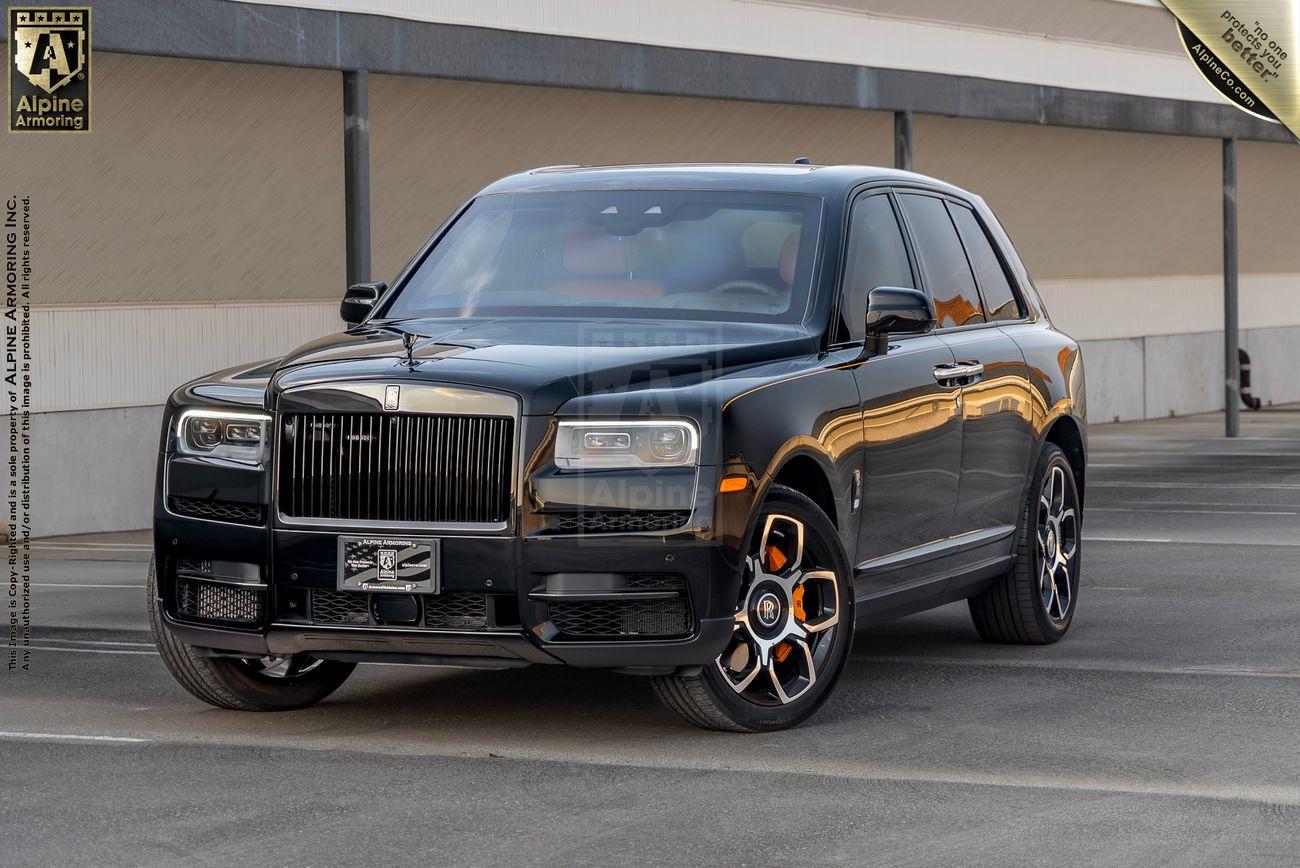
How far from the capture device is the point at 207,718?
785cm

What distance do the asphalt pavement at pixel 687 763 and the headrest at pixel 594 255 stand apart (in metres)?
1.54

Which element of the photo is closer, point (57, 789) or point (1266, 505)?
point (57, 789)

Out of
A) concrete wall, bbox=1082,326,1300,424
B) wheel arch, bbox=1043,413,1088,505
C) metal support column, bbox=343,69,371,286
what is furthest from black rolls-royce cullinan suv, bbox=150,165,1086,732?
concrete wall, bbox=1082,326,1300,424

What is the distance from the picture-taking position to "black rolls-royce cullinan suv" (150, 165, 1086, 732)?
6.96 metres

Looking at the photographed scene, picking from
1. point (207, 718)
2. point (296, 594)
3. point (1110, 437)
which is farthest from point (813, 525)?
point (1110, 437)

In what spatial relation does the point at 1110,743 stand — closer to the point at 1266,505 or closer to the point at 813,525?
the point at 813,525

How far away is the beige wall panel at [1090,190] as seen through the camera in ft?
84.8

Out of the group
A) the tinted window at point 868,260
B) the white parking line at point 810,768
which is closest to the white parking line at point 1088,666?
the tinted window at point 868,260

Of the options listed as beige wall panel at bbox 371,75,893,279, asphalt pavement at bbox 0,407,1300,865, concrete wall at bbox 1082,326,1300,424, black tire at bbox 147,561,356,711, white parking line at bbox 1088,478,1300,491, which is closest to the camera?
asphalt pavement at bbox 0,407,1300,865

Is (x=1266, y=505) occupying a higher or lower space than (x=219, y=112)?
lower

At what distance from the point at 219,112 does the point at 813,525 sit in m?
10.1

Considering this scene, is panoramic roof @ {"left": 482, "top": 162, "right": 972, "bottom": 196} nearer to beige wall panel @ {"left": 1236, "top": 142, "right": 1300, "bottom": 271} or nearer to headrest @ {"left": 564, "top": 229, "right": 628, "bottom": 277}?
headrest @ {"left": 564, "top": 229, "right": 628, "bottom": 277}

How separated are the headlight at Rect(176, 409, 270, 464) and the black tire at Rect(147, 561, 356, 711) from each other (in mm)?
515

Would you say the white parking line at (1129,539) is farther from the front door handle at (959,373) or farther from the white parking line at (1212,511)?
the front door handle at (959,373)
